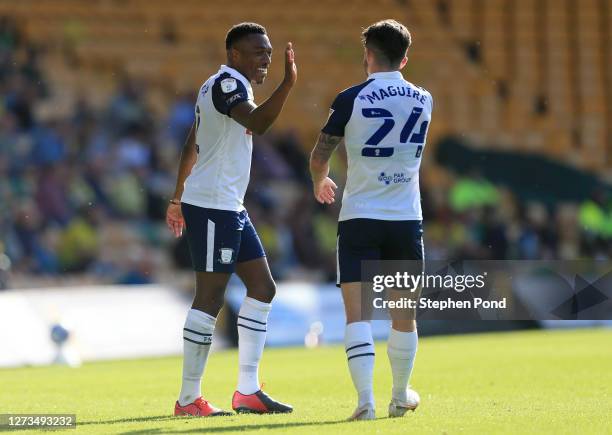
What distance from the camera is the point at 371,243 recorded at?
7297 millimetres

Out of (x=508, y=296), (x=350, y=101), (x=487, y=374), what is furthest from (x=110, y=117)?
(x=350, y=101)

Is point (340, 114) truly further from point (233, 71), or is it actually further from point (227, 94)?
point (233, 71)

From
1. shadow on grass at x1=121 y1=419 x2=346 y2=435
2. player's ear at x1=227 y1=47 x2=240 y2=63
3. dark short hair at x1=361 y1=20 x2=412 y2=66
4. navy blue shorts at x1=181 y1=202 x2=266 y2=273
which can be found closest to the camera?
shadow on grass at x1=121 y1=419 x2=346 y2=435

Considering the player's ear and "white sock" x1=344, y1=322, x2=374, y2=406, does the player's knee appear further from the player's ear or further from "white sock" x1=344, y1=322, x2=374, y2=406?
the player's ear

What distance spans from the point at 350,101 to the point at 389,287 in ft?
3.38

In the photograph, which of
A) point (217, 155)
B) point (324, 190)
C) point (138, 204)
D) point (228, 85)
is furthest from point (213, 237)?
point (138, 204)

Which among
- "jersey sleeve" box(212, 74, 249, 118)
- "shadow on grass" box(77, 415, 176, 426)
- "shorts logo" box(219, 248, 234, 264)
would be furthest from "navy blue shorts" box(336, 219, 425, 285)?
"shadow on grass" box(77, 415, 176, 426)

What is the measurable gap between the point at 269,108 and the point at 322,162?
0.44m

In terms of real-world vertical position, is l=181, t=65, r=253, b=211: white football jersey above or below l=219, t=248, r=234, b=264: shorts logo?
above

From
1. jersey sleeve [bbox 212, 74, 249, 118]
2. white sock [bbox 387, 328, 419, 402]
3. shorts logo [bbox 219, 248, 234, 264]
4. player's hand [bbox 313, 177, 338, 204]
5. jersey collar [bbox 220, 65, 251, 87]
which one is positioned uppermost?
jersey collar [bbox 220, 65, 251, 87]

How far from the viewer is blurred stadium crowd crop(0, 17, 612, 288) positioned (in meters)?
17.7

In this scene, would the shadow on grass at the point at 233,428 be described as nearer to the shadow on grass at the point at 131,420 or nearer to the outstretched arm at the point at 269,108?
the shadow on grass at the point at 131,420

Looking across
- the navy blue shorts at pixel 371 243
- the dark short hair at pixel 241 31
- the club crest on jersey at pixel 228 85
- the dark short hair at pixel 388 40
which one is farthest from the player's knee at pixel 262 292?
the dark short hair at pixel 388 40

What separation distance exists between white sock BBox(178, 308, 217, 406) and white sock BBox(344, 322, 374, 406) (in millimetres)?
915
